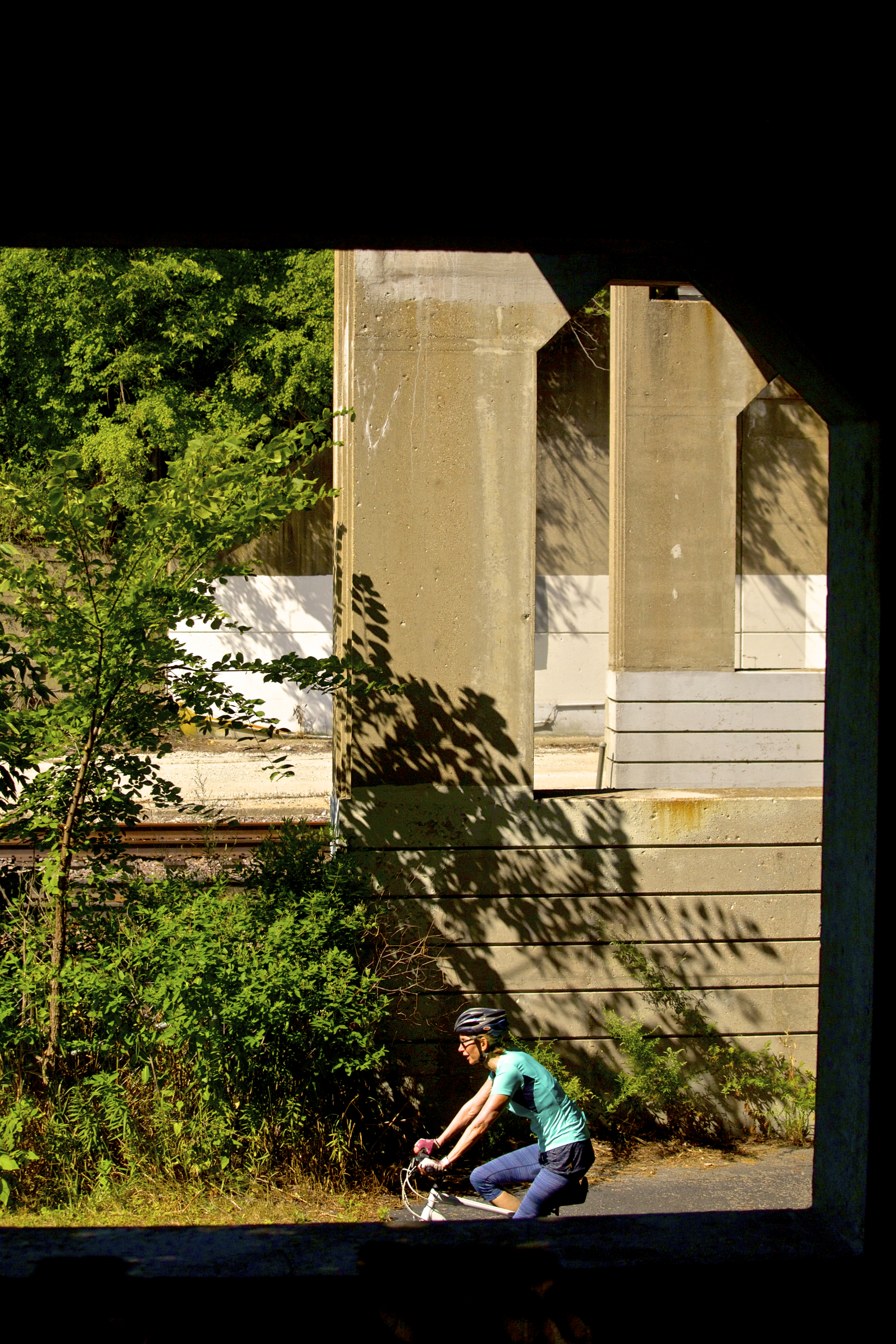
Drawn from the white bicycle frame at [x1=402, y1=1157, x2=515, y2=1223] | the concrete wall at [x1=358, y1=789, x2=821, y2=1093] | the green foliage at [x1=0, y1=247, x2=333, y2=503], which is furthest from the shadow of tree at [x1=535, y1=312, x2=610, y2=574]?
the white bicycle frame at [x1=402, y1=1157, x2=515, y2=1223]

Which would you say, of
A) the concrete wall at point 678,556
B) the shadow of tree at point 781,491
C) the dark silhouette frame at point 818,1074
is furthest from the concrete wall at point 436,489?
the shadow of tree at point 781,491

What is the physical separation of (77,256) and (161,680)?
42.3ft

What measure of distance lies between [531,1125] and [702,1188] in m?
1.32

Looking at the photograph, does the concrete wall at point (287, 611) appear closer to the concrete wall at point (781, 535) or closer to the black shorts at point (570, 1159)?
the concrete wall at point (781, 535)

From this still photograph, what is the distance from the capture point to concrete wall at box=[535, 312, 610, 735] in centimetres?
1953

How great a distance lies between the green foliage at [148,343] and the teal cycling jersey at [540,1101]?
12.6m

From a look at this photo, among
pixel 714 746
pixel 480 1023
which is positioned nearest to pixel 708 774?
pixel 714 746

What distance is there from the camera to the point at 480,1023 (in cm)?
603

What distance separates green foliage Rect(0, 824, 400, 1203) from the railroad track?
4062mm

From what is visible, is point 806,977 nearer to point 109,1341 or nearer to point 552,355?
point 109,1341

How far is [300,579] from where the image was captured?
19234 mm

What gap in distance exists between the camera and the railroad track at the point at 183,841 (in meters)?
10.6

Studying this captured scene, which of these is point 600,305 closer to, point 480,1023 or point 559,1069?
point 559,1069

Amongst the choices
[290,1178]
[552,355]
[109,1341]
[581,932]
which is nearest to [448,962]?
[581,932]
